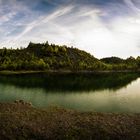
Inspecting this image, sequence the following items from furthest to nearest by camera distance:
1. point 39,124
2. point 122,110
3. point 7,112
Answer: point 122,110 → point 7,112 → point 39,124

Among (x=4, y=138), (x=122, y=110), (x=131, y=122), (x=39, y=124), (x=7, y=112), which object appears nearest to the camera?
(x=4, y=138)

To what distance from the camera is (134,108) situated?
54.7m

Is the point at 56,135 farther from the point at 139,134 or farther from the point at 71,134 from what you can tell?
A: the point at 139,134

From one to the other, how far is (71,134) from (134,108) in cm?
2461

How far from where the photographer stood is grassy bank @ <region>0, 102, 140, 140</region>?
33.1m

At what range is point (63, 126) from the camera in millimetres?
35594

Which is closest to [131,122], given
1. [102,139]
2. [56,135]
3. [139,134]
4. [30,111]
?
[139,134]

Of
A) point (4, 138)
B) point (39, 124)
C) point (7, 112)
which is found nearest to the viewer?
point (4, 138)

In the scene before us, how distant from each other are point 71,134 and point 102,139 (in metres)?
3.70

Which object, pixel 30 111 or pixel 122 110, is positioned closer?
pixel 30 111

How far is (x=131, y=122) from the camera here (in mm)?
38656

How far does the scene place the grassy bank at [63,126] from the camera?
1304 inches

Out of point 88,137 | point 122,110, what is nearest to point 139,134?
point 88,137

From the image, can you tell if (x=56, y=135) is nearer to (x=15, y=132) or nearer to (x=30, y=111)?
(x=15, y=132)
